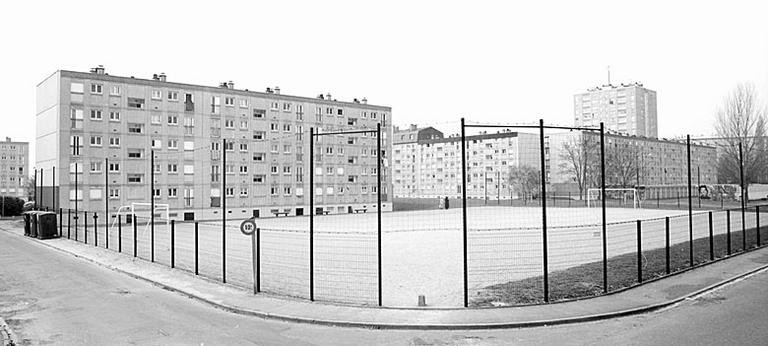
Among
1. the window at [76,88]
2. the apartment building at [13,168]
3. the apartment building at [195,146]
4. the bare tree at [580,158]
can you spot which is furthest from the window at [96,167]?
the apartment building at [13,168]

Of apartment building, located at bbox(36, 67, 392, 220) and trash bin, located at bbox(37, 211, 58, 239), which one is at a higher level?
apartment building, located at bbox(36, 67, 392, 220)

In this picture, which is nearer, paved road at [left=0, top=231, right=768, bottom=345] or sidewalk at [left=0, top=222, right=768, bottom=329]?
paved road at [left=0, top=231, right=768, bottom=345]

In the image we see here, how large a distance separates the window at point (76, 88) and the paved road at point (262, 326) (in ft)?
115

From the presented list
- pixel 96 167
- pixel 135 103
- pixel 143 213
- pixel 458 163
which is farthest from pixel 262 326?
pixel 135 103

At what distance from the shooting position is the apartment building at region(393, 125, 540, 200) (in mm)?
20000

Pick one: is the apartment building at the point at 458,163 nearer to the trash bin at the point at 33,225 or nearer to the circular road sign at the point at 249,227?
the circular road sign at the point at 249,227

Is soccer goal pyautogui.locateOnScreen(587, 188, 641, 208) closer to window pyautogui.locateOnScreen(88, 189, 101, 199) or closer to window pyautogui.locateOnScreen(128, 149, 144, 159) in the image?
window pyautogui.locateOnScreen(128, 149, 144, 159)

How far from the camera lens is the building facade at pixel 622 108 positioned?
144 m

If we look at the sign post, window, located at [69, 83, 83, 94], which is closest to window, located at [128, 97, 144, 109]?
window, located at [69, 83, 83, 94]

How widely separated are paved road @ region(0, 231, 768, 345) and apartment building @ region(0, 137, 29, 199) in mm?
130866

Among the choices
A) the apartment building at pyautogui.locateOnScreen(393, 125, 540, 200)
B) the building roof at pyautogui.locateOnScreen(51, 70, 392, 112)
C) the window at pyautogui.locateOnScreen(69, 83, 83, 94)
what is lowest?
the apartment building at pyautogui.locateOnScreen(393, 125, 540, 200)

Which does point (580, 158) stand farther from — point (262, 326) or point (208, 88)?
point (262, 326)

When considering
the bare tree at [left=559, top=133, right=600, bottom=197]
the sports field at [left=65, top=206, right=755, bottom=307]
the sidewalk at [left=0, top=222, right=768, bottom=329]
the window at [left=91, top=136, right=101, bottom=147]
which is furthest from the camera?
the bare tree at [left=559, top=133, right=600, bottom=197]

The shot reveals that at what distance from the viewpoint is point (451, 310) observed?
1036 cm
